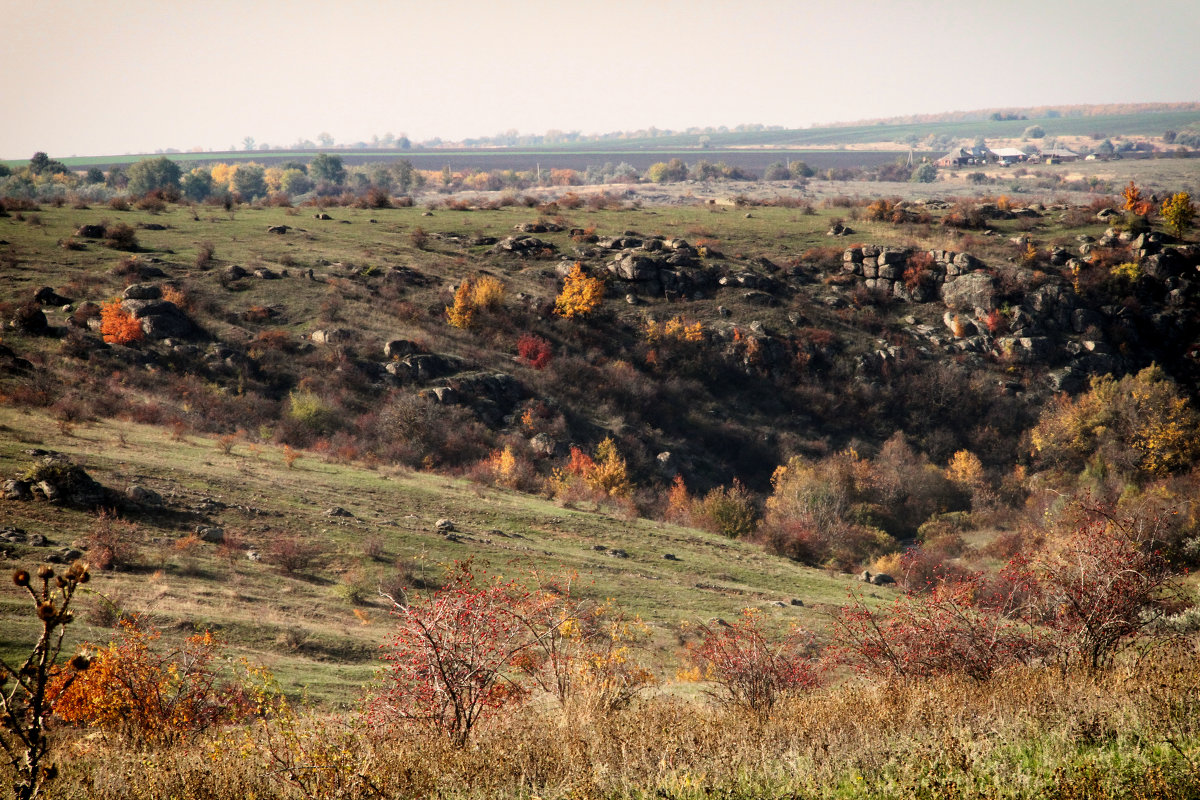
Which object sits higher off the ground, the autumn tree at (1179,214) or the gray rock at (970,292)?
the autumn tree at (1179,214)

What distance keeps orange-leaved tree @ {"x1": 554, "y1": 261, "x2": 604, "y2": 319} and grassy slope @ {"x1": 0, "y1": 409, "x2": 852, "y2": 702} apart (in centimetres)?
2603

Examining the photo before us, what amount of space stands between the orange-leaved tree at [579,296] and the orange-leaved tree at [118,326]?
30193 millimetres

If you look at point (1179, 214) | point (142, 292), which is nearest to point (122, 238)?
point (142, 292)

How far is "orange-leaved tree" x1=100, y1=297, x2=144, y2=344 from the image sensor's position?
42.9m

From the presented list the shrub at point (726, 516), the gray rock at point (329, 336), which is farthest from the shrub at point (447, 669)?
the gray rock at point (329, 336)

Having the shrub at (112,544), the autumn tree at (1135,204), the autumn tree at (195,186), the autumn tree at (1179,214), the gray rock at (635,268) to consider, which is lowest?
the shrub at (112,544)

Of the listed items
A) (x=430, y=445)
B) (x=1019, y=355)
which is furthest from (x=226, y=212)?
(x=1019, y=355)

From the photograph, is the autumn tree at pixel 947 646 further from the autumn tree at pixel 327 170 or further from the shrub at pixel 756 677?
the autumn tree at pixel 327 170

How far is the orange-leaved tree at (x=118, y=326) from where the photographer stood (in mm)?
42938

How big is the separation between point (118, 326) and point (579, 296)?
109 ft

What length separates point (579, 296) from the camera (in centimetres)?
6016

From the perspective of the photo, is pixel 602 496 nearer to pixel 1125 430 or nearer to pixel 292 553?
pixel 292 553

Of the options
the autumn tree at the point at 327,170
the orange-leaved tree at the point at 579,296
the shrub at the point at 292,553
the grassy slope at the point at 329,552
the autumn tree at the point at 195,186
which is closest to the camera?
the grassy slope at the point at 329,552

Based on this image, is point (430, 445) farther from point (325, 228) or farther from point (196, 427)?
point (325, 228)
